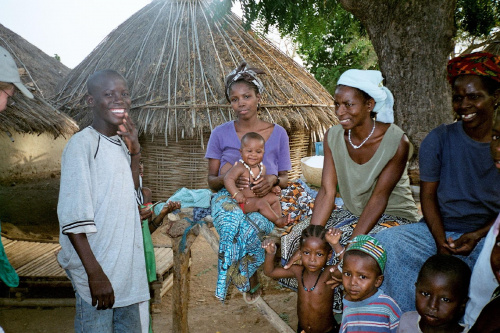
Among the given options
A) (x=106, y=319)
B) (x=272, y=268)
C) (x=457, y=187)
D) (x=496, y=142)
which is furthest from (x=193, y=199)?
(x=496, y=142)

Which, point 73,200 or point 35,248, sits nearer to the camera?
point 73,200

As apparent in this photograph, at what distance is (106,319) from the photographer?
207cm

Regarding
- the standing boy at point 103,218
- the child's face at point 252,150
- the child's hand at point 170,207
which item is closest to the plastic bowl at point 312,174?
the child's face at point 252,150

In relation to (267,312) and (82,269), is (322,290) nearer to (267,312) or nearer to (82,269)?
(267,312)

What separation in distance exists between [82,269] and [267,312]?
165cm

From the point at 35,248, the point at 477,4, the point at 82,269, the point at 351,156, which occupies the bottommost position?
the point at 35,248

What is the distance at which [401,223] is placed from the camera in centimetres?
266

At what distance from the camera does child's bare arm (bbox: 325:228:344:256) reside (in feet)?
7.79

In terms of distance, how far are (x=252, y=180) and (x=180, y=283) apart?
1397 millimetres

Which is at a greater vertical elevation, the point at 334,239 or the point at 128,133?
the point at 128,133

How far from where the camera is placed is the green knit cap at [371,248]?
209 centimetres

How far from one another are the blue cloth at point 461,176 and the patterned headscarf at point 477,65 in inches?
14.1

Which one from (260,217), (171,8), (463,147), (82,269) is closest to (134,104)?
(171,8)

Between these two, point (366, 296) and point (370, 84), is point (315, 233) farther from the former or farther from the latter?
point (370, 84)
